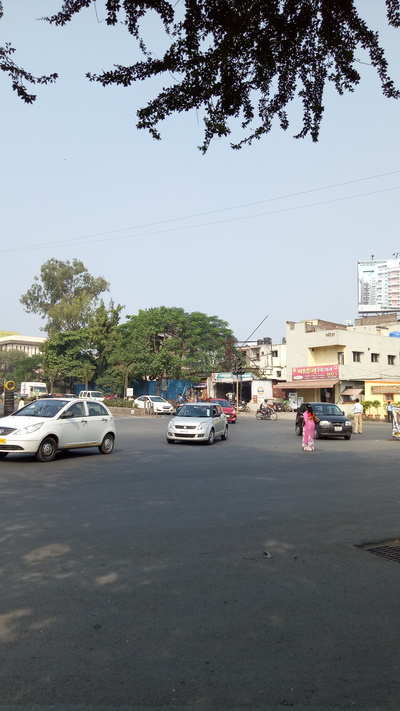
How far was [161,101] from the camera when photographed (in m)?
5.43

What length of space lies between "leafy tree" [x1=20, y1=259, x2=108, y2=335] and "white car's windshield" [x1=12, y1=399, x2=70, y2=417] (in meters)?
54.6

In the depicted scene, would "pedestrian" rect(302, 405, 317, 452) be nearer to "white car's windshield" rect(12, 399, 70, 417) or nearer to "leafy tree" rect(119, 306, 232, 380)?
"white car's windshield" rect(12, 399, 70, 417)

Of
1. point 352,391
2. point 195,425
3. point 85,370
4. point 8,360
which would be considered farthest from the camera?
point 8,360

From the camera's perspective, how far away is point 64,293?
72875 mm

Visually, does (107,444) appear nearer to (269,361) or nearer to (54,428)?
(54,428)

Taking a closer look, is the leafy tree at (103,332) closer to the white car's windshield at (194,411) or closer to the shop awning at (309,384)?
the shop awning at (309,384)

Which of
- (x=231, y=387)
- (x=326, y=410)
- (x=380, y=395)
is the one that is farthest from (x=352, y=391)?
(x=326, y=410)

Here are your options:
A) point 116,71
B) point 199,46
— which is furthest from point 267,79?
point 116,71

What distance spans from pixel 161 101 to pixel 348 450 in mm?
16456

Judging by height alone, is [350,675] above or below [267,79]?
below

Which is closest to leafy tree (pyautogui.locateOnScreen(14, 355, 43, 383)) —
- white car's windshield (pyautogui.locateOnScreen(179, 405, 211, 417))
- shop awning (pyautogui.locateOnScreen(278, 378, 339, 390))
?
shop awning (pyautogui.locateOnScreen(278, 378, 339, 390))

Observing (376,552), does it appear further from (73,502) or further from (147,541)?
(73,502)

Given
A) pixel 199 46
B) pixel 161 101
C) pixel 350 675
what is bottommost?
pixel 350 675

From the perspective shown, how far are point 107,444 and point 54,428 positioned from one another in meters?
2.58
